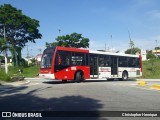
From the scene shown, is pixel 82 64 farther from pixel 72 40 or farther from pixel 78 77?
pixel 72 40

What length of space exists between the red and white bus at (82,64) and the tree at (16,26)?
2455cm

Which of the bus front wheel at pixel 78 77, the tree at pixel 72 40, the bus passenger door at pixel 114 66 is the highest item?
the tree at pixel 72 40

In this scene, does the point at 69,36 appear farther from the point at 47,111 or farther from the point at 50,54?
the point at 47,111

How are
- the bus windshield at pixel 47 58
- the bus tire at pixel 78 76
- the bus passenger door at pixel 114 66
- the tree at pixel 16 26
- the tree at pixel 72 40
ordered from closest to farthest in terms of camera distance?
the bus windshield at pixel 47 58 < the bus tire at pixel 78 76 < the bus passenger door at pixel 114 66 < the tree at pixel 16 26 < the tree at pixel 72 40

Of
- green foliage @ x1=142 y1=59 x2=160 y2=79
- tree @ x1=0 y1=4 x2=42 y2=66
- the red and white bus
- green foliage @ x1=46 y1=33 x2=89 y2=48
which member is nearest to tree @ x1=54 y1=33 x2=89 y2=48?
green foliage @ x1=46 y1=33 x2=89 y2=48

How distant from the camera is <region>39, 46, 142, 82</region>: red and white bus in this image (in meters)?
23.6

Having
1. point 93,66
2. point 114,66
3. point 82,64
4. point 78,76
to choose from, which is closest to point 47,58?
point 78,76

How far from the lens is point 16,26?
5066cm

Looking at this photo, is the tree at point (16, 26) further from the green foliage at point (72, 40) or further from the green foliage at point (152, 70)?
the green foliage at point (152, 70)

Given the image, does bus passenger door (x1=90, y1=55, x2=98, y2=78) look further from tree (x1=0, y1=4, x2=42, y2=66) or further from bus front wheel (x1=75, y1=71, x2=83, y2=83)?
tree (x1=0, y1=4, x2=42, y2=66)

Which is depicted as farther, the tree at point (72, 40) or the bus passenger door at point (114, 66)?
the tree at point (72, 40)

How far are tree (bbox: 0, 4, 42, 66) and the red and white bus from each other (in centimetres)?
2455

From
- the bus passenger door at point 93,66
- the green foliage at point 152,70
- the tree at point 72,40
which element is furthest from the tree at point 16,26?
the bus passenger door at point 93,66

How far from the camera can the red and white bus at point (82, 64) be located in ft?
77.3
